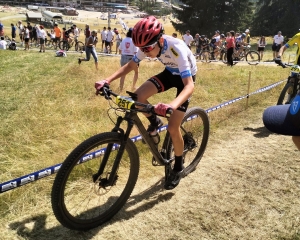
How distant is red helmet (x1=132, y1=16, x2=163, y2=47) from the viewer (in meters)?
3.21

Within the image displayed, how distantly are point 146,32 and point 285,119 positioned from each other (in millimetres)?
1867

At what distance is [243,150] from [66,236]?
11.8ft

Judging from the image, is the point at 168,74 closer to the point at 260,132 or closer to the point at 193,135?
the point at 193,135

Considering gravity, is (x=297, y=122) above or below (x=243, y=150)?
above

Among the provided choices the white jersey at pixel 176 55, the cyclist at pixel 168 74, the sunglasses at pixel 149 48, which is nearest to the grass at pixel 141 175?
the cyclist at pixel 168 74

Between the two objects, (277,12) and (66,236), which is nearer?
(66,236)

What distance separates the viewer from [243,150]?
5.57 m

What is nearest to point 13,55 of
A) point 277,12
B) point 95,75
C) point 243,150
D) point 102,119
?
point 95,75

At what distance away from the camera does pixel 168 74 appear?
4.07 meters

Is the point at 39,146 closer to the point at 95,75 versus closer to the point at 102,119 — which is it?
the point at 102,119

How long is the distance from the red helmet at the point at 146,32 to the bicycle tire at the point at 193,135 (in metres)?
1.42

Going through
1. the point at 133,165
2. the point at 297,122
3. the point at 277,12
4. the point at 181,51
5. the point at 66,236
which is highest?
the point at 277,12

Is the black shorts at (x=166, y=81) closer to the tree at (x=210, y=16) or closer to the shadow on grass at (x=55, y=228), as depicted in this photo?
the shadow on grass at (x=55, y=228)

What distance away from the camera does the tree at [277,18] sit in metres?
43.3
